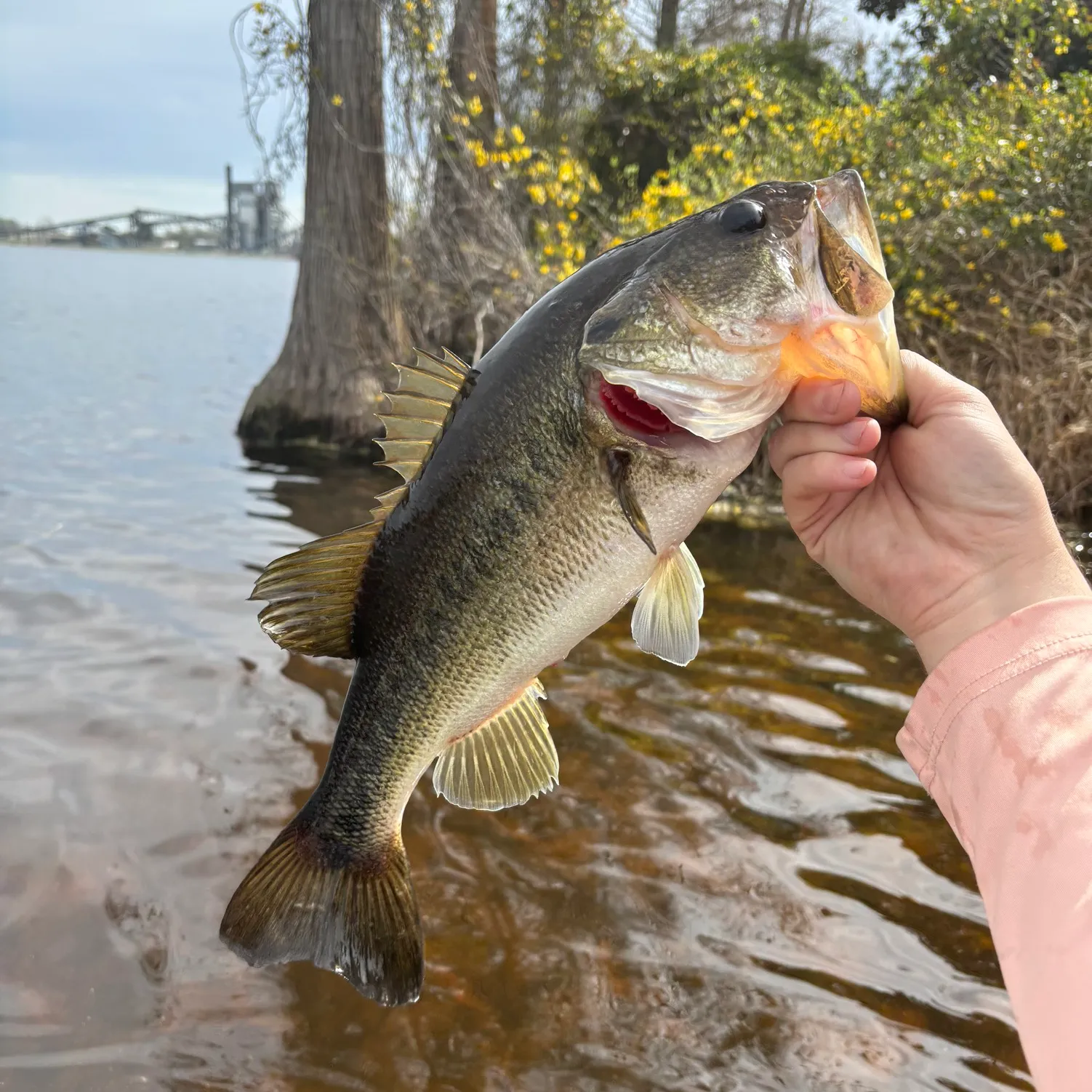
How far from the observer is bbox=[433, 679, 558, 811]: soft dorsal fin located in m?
2.24

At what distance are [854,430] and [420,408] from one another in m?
0.93

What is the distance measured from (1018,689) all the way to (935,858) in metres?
2.31

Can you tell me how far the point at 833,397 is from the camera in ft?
6.27

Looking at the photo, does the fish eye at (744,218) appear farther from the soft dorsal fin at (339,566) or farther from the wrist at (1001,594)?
the wrist at (1001,594)

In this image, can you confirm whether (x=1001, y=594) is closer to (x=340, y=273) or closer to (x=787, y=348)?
(x=787, y=348)

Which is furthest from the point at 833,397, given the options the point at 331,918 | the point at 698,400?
the point at 331,918

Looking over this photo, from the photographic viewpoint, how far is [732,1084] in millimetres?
2664

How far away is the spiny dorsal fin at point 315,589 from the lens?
6.81 ft

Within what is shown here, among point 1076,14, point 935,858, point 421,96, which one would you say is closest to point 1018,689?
point 935,858

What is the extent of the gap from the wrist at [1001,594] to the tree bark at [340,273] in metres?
8.63

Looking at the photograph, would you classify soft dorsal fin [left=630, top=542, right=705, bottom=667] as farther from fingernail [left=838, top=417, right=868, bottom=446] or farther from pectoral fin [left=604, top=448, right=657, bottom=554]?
fingernail [left=838, top=417, right=868, bottom=446]

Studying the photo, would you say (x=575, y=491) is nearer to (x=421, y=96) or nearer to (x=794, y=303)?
(x=794, y=303)

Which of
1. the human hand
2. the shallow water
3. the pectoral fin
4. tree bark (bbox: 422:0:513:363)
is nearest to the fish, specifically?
the pectoral fin

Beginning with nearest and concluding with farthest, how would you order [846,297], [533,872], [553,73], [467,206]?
[846,297]
[533,872]
[467,206]
[553,73]
